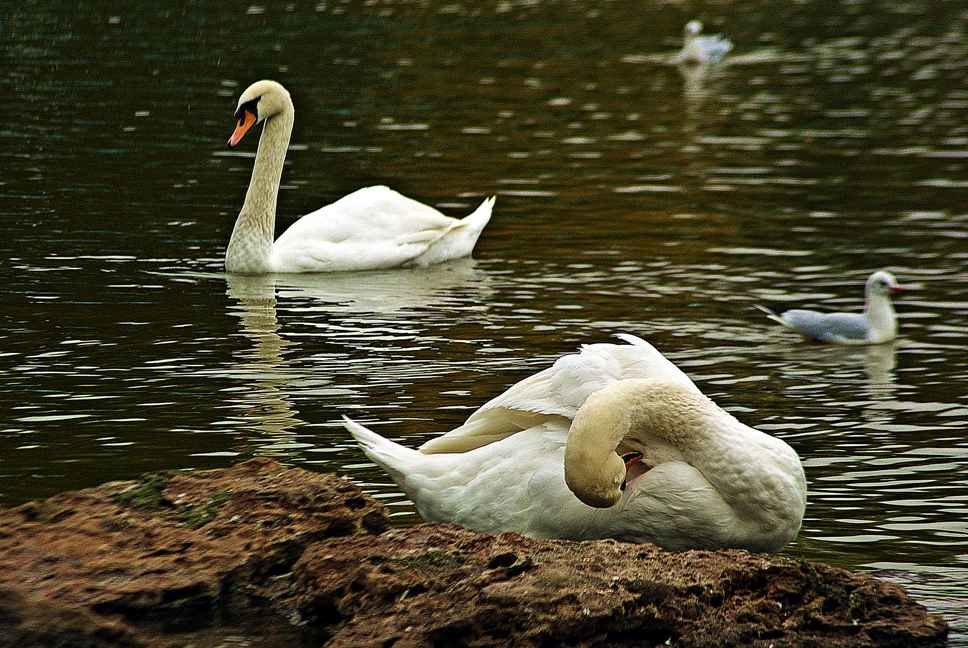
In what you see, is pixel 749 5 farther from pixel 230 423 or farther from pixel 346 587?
pixel 346 587

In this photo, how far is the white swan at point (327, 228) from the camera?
15508mm

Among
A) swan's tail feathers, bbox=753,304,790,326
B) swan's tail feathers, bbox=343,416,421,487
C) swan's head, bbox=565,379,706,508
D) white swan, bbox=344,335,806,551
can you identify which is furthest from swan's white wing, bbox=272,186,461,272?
swan's head, bbox=565,379,706,508

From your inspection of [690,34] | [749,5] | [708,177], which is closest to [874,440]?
[708,177]

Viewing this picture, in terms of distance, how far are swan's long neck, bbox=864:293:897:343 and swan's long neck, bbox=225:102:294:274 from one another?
5.05 m

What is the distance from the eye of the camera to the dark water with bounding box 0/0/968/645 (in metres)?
9.88

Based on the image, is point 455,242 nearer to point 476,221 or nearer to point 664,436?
point 476,221

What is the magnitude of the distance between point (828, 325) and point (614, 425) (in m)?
6.26

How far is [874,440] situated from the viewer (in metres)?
10.1

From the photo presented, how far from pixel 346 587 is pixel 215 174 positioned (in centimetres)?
1397

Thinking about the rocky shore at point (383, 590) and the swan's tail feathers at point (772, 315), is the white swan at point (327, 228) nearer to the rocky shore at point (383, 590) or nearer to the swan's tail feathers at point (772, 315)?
the swan's tail feathers at point (772, 315)

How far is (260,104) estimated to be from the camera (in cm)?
1648

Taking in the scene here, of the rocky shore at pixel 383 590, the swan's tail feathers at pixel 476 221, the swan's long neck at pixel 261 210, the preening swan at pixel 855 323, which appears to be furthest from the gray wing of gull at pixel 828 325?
the rocky shore at pixel 383 590

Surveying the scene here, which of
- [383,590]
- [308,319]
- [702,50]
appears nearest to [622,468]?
[383,590]

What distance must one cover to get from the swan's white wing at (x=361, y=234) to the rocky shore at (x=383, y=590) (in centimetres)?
864
